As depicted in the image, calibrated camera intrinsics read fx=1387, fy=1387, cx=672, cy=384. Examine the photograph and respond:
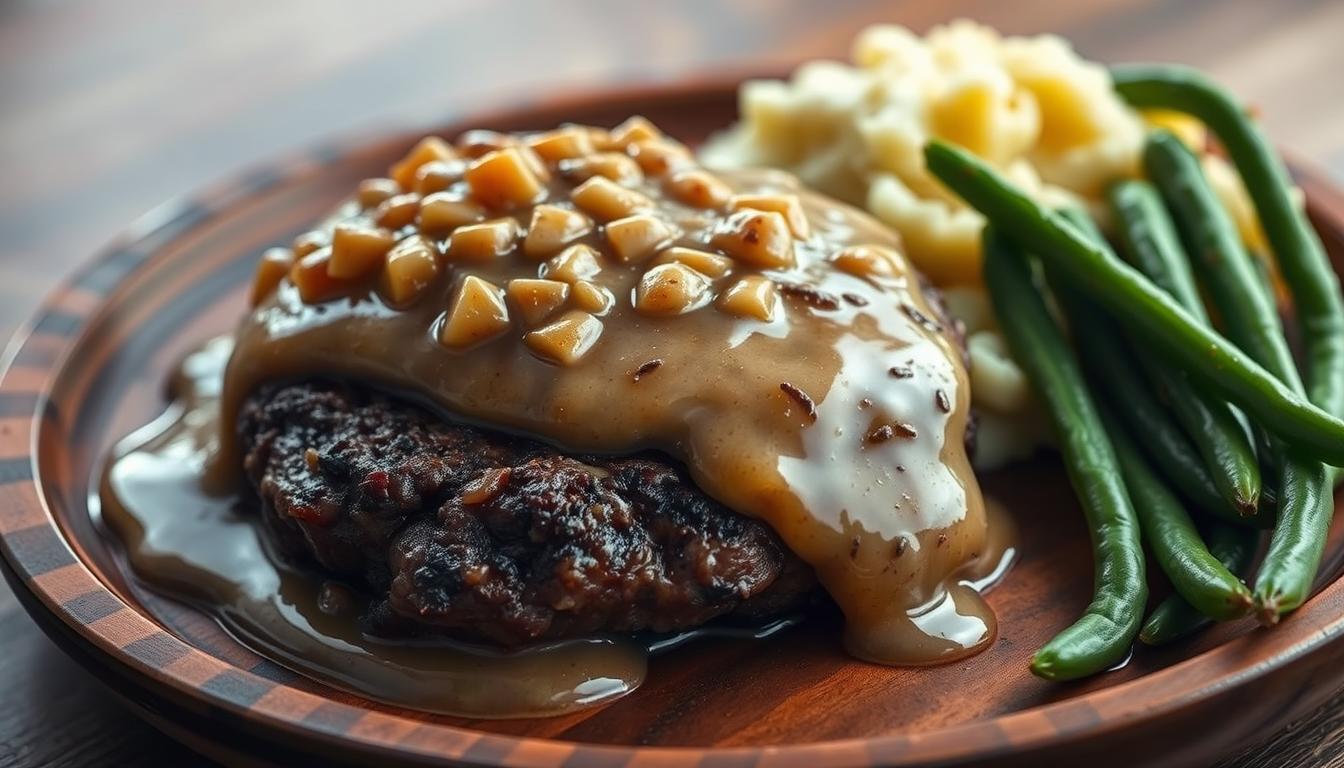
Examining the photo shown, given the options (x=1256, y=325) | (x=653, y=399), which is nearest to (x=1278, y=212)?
(x=1256, y=325)

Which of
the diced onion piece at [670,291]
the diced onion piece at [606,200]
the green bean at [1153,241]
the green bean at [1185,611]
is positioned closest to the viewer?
the green bean at [1185,611]

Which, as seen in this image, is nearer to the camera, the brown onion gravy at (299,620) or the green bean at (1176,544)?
the green bean at (1176,544)

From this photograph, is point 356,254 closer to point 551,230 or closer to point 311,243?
point 311,243

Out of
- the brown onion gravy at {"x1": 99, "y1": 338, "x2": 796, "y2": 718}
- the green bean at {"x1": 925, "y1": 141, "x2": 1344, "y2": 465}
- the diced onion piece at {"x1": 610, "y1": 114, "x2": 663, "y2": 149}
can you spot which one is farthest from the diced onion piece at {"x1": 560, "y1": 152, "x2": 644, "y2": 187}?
the brown onion gravy at {"x1": 99, "y1": 338, "x2": 796, "y2": 718}

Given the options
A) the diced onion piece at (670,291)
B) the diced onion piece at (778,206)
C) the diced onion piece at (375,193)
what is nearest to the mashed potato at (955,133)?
the diced onion piece at (778,206)

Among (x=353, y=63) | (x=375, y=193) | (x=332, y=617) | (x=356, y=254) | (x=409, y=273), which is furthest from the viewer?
(x=353, y=63)

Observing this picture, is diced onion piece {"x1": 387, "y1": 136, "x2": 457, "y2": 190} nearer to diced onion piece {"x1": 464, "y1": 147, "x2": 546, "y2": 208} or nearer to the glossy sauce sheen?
diced onion piece {"x1": 464, "y1": 147, "x2": 546, "y2": 208}

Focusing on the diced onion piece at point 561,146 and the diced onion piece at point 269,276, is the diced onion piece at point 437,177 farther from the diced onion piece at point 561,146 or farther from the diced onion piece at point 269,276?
the diced onion piece at point 269,276
